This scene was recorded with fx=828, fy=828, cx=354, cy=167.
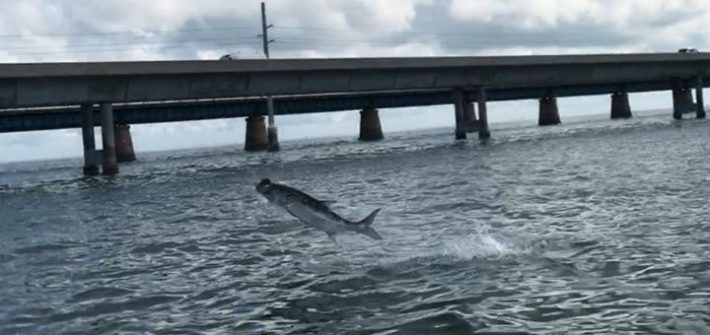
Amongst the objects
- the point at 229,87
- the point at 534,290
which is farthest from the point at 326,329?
the point at 229,87

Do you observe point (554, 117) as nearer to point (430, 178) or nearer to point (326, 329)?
point (430, 178)

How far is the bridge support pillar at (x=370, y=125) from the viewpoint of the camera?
399 ft

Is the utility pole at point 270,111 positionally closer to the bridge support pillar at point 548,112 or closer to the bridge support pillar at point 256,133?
the bridge support pillar at point 256,133

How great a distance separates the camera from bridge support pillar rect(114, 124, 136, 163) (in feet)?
327

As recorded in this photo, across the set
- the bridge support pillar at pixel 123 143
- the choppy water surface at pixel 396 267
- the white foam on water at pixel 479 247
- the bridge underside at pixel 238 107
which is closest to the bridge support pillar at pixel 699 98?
the bridge underside at pixel 238 107

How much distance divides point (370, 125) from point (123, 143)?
37568mm

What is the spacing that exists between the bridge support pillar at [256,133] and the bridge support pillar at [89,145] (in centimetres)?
4716

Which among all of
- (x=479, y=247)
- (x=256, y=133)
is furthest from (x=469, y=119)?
(x=479, y=247)

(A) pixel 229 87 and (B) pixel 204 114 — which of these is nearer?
(A) pixel 229 87

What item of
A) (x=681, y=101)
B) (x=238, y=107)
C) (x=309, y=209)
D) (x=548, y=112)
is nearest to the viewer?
(x=309, y=209)

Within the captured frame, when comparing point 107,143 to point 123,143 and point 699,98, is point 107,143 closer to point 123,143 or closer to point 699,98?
point 123,143

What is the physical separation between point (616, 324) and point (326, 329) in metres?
3.33

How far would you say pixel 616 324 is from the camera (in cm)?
929

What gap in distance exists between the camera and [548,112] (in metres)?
143
